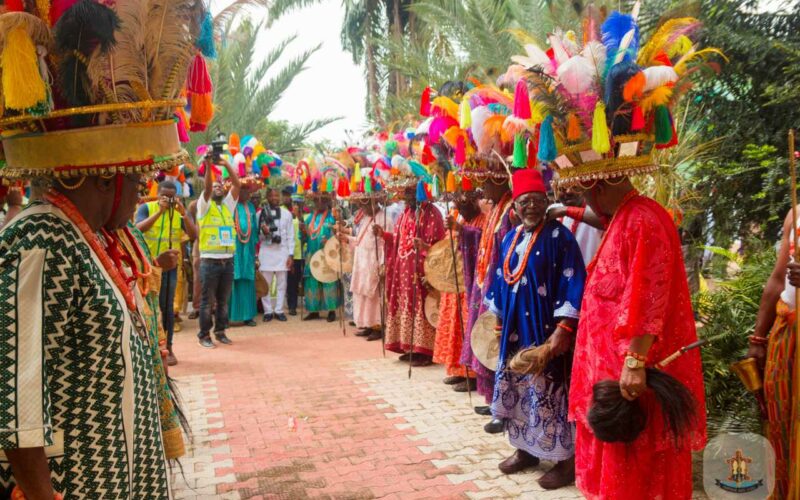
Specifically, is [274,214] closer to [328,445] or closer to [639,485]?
[328,445]

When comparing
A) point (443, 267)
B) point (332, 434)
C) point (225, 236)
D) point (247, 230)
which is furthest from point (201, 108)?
point (247, 230)

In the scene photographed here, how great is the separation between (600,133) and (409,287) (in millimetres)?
4880

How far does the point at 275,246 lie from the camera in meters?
11.8

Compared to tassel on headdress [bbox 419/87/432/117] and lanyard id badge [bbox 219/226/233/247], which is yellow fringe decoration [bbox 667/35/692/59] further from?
lanyard id badge [bbox 219/226/233/247]

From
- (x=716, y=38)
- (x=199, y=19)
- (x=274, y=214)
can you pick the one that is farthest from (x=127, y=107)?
(x=274, y=214)

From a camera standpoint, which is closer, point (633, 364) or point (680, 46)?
point (633, 364)

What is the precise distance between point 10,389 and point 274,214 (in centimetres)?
1025

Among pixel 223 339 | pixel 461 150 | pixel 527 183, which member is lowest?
pixel 223 339

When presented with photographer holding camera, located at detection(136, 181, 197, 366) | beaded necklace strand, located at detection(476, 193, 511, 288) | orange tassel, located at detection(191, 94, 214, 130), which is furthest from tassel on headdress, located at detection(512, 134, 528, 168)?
photographer holding camera, located at detection(136, 181, 197, 366)

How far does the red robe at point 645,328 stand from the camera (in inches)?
121

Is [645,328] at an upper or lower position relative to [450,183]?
lower

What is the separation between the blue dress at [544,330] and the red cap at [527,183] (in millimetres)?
264

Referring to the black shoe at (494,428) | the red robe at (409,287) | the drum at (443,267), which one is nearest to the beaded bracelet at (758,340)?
the black shoe at (494,428)

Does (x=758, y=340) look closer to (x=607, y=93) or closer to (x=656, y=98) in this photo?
(x=656, y=98)
